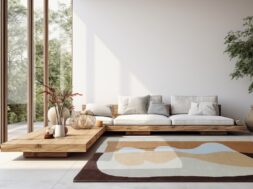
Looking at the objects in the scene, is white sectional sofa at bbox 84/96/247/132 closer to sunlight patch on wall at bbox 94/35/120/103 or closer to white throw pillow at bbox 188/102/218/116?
white throw pillow at bbox 188/102/218/116

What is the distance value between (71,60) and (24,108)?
2111 millimetres

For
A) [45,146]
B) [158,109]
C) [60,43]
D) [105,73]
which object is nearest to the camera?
[45,146]

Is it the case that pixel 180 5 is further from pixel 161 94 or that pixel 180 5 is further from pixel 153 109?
pixel 153 109

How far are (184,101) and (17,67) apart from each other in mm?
3615

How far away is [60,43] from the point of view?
721 centimetres

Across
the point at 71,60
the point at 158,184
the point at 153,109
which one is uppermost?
the point at 71,60

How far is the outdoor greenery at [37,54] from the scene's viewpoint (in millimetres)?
5059

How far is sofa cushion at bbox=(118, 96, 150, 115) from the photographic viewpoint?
6.75 metres

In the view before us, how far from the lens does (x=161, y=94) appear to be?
728 centimetres

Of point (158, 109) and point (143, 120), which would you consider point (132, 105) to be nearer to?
point (158, 109)

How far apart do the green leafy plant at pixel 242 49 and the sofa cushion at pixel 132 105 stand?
6.80 ft

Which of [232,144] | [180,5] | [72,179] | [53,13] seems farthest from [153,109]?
[72,179]

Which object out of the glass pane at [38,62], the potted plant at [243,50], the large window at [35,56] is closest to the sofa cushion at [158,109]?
the potted plant at [243,50]

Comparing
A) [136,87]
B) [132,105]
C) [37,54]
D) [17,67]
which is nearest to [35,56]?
[37,54]
